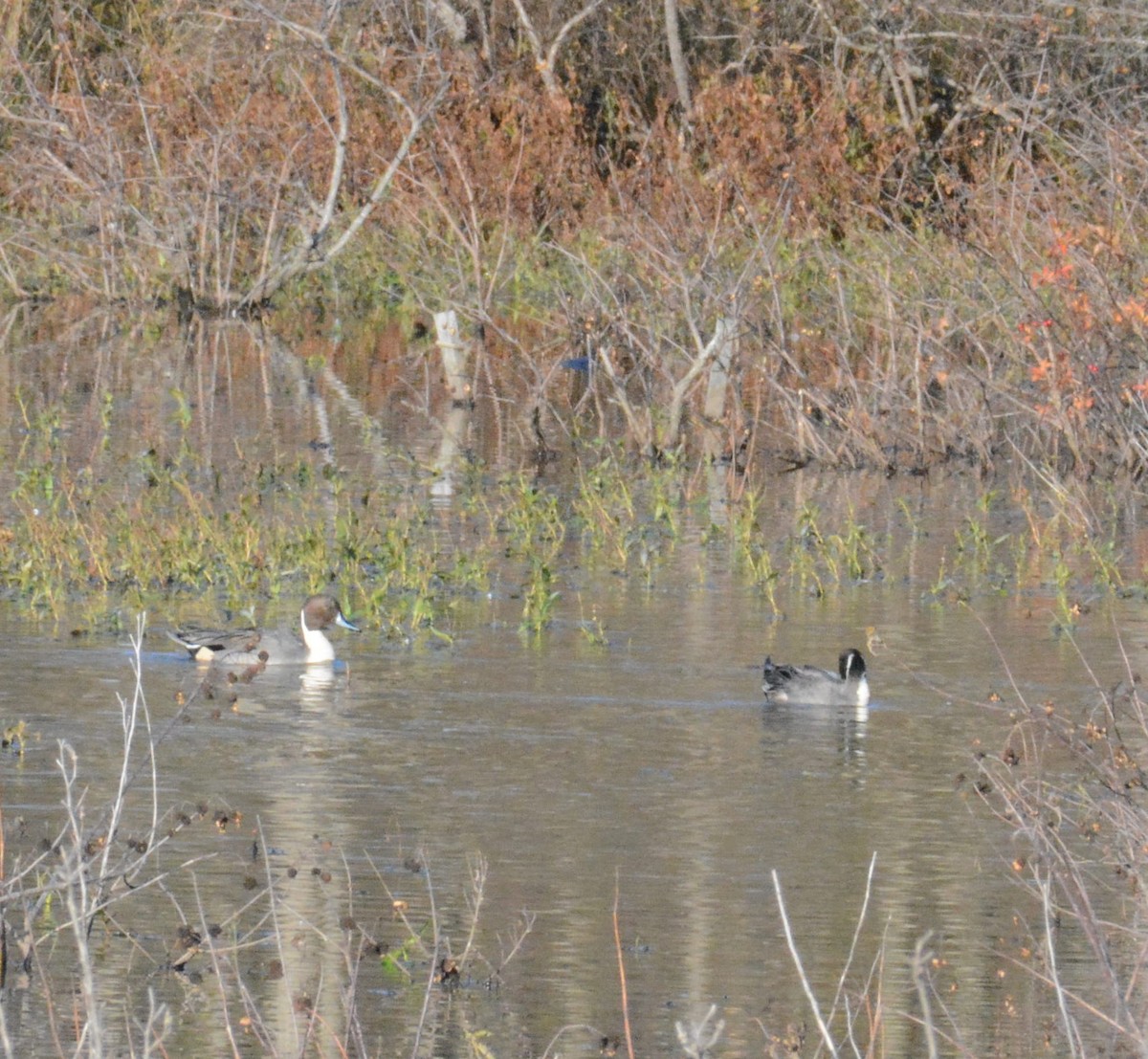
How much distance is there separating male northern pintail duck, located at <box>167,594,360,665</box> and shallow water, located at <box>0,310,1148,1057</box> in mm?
109

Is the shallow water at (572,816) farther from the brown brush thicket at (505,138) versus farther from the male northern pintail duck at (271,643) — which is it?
the brown brush thicket at (505,138)

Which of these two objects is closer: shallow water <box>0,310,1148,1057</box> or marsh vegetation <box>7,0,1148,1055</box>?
shallow water <box>0,310,1148,1057</box>

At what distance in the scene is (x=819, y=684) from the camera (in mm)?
10984

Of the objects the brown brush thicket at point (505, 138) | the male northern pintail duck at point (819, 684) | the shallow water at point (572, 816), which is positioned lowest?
the shallow water at point (572, 816)

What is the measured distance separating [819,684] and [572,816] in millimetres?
2119

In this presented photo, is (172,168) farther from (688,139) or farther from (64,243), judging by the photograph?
(688,139)

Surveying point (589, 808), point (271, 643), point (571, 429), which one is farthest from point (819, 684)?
point (571, 429)

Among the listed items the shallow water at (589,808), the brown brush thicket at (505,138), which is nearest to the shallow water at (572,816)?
the shallow water at (589,808)

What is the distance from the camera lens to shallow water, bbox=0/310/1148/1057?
23.1 ft

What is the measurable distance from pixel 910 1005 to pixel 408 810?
2449 mm

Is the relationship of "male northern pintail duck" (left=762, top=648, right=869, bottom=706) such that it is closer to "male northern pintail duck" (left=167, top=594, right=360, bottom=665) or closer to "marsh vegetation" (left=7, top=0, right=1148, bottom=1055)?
"marsh vegetation" (left=7, top=0, right=1148, bottom=1055)

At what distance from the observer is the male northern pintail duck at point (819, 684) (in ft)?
36.0

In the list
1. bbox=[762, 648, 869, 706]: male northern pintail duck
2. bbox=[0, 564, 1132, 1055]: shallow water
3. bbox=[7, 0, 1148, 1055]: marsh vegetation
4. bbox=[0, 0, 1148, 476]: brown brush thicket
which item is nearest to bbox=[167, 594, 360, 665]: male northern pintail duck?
bbox=[0, 564, 1132, 1055]: shallow water

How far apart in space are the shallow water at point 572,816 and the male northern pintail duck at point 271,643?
0.11 metres
